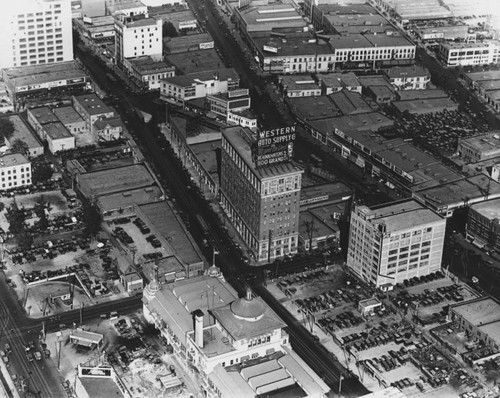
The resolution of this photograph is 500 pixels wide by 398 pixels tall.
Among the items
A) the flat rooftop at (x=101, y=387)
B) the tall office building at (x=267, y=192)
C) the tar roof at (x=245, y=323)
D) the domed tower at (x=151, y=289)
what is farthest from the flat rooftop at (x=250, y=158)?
the flat rooftop at (x=101, y=387)

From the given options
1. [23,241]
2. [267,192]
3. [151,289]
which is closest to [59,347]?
[151,289]

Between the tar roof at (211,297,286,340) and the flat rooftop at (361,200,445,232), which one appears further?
the flat rooftop at (361,200,445,232)

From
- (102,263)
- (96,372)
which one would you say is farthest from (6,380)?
(102,263)

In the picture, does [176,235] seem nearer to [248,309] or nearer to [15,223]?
[15,223]

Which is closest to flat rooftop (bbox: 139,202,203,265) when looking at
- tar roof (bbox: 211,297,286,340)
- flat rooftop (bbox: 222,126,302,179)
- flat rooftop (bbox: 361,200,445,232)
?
flat rooftop (bbox: 222,126,302,179)

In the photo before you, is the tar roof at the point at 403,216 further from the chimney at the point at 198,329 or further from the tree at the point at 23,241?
the tree at the point at 23,241

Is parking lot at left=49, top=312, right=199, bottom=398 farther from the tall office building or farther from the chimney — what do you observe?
the tall office building
